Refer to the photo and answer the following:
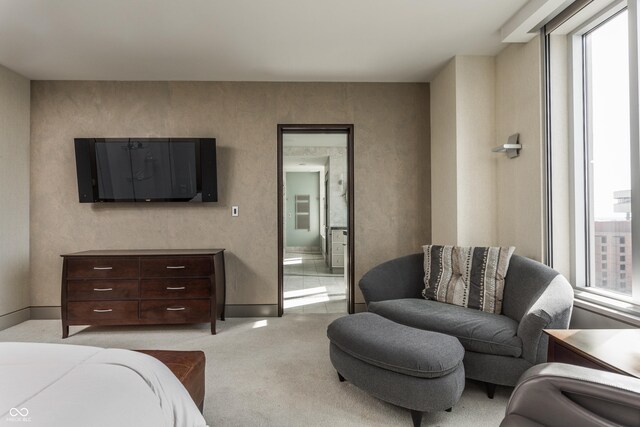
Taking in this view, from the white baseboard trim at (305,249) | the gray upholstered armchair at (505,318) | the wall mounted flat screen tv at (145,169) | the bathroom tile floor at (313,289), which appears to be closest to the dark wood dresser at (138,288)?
the wall mounted flat screen tv at (145,169)

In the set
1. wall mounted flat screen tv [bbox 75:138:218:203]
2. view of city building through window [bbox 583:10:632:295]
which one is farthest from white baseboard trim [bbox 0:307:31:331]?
view of city building through window [bbox 583:10:632:295]

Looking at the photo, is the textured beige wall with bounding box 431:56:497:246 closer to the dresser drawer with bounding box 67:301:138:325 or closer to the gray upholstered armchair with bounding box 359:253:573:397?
the gray upholstered armchair with bounding box 359:253:573:397

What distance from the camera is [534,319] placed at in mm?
2041

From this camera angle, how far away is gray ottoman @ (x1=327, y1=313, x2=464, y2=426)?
1868 mm

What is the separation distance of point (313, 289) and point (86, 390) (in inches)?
182

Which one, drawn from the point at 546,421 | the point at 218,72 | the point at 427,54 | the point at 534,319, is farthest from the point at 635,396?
the point at 218,72

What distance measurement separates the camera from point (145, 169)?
12.4 feet

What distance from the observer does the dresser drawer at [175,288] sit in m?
3.42

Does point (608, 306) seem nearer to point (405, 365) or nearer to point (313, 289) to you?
point (405, 365)

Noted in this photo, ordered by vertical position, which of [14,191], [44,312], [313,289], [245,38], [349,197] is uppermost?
[245,38]

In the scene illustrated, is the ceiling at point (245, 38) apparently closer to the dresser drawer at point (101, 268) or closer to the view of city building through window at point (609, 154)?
the view of city building through window at point (609, 154)

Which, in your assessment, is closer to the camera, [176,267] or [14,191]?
[176,267]

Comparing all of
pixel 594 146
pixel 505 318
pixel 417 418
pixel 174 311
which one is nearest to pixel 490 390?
pixel 505 318

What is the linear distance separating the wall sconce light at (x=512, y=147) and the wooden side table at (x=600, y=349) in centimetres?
175
